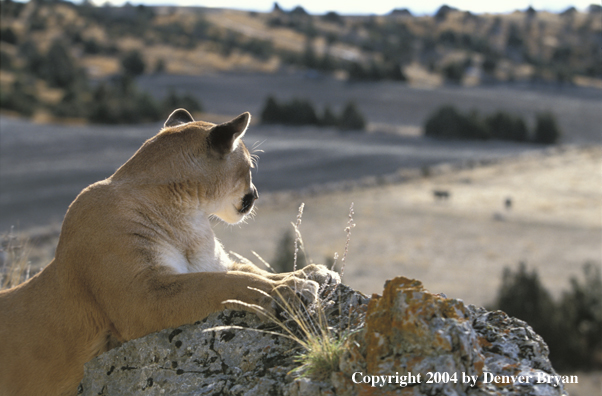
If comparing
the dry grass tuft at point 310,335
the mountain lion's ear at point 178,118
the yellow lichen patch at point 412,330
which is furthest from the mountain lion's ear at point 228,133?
the yellow lichen patch at point 412,330

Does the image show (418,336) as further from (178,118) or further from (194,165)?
(178,118)

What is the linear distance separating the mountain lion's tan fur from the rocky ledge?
6.6 inches

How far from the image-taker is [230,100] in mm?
63469

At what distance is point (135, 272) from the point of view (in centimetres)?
354

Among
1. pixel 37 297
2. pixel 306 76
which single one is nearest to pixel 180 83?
pixel 306 76

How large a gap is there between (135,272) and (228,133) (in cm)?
122

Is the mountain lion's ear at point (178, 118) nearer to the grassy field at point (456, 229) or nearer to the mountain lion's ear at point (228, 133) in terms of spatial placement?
the mountain lion's ear at point (228, 133)

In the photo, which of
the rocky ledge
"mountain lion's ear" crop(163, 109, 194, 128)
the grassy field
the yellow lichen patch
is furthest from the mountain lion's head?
the grassy field

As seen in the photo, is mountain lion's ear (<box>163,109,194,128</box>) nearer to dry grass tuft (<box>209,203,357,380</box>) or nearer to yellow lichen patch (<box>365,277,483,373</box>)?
dry grass tuft (<box>209,203,357,380</box>)

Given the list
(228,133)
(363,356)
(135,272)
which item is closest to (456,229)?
(228,133)

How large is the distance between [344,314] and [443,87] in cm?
7465

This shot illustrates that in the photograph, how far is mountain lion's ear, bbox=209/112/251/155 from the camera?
164 inches

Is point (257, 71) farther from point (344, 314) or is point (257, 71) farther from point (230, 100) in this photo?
point (344, 314)

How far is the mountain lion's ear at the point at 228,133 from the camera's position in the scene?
417cm
